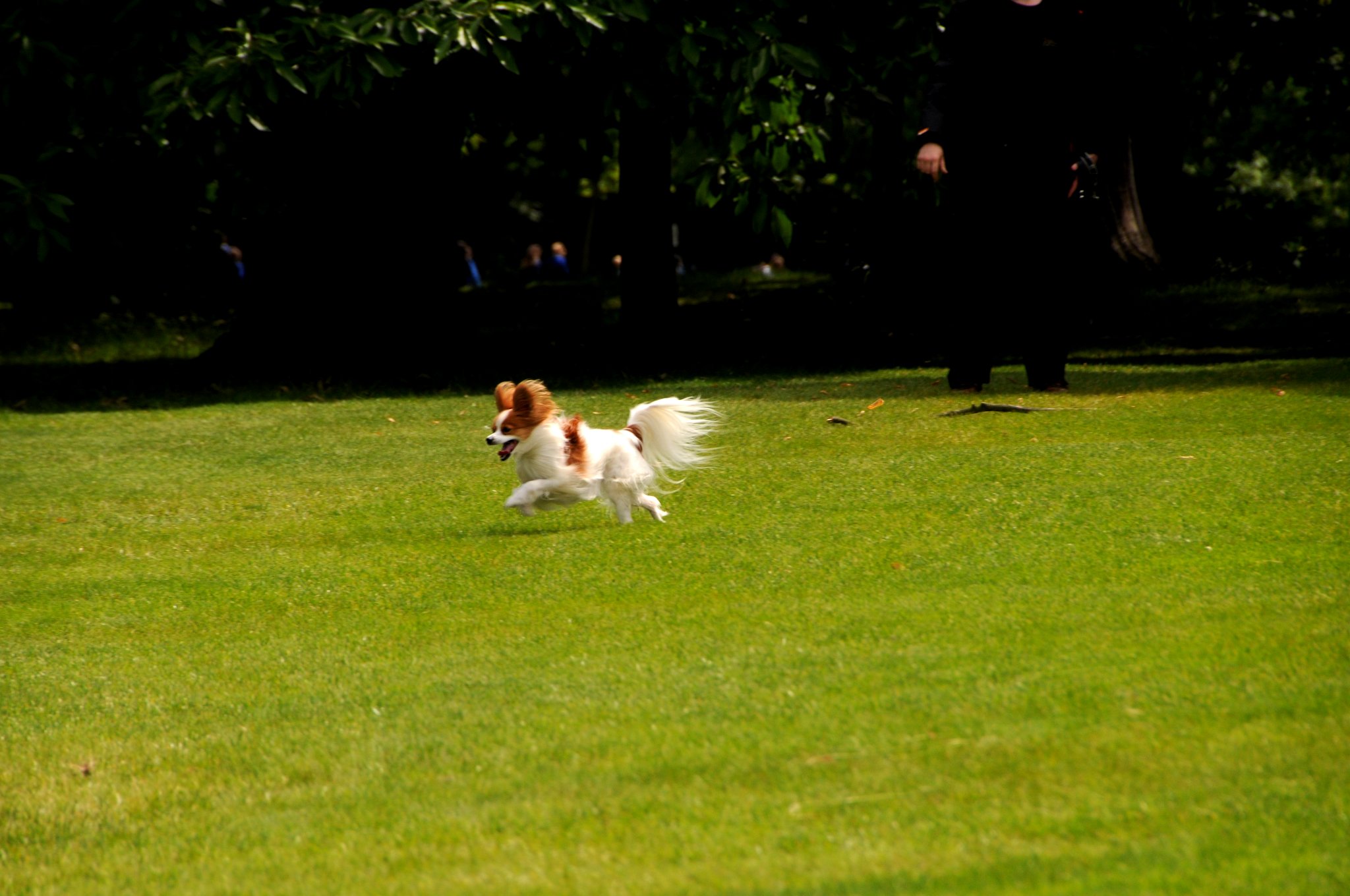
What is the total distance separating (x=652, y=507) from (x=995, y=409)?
389 cm

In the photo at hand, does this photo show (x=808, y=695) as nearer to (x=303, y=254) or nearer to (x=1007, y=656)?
(x=1007, y=656)

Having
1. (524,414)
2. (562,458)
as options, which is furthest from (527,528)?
(524,414)

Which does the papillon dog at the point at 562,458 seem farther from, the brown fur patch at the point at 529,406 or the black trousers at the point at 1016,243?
the black trousers at the point at 1016,243

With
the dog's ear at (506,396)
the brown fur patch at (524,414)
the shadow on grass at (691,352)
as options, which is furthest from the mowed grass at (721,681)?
the shadow on grass at (691,352)

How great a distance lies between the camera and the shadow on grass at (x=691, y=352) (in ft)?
55.8

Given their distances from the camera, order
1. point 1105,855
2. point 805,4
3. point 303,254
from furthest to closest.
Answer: point 303,254 → point 805,4 → point 1105,855

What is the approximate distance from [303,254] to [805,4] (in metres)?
6.88

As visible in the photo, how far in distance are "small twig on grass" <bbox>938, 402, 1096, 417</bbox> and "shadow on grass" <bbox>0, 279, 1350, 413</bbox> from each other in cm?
244

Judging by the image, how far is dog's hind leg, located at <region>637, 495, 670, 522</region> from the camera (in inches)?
337

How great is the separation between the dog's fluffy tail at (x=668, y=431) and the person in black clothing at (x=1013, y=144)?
331 cm

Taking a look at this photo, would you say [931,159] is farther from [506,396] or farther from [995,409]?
[506,396]

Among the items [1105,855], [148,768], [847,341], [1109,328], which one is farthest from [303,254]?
[1105,855]

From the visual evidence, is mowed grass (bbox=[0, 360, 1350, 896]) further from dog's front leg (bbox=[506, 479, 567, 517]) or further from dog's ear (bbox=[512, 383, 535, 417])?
dog's ear (bbox=[512, 383, 535, 417])

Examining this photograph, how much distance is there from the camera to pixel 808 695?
211 inches
